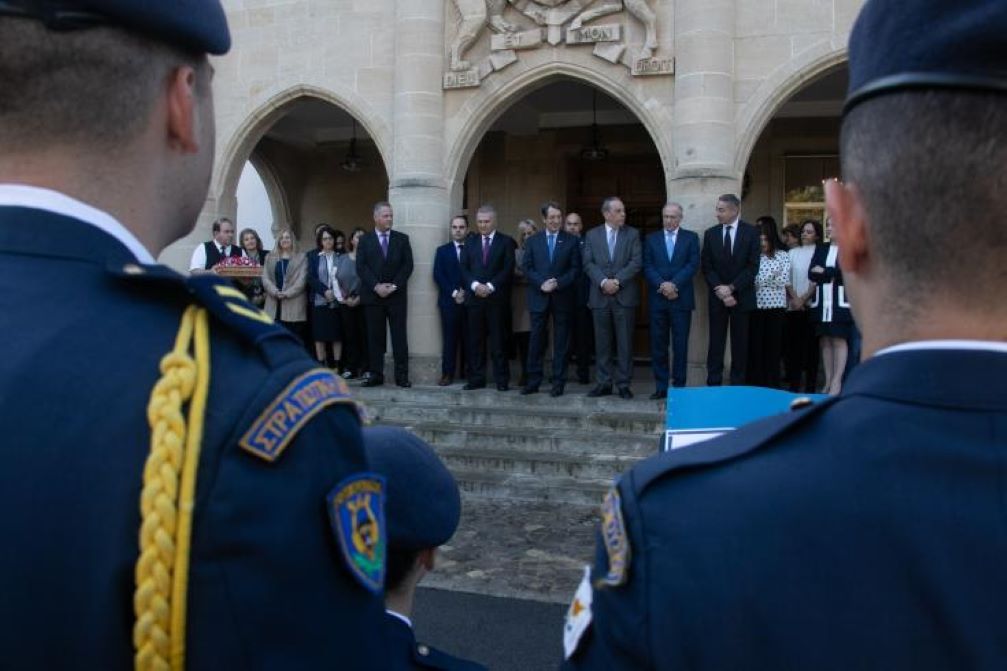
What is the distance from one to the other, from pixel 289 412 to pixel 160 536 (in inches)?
7.2

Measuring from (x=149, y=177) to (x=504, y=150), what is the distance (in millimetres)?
13734

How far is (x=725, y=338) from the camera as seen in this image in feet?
28.7

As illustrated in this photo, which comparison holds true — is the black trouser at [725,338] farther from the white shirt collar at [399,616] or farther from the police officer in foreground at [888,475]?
the police officer in foreground at [888,475]

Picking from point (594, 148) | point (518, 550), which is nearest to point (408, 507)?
point (518, 550)

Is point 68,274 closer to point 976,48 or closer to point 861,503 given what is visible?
point 861,503

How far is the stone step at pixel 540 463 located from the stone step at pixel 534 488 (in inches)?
2.5

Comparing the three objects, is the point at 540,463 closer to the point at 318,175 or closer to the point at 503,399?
the point at 503,399

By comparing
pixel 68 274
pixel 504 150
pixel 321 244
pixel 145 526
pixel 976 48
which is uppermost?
pixel 504 150

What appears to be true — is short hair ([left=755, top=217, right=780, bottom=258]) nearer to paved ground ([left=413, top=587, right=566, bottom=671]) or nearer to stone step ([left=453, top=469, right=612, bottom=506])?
stone step ([left=453, top=469, right=612, bottom=506])

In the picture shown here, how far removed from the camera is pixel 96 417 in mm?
929

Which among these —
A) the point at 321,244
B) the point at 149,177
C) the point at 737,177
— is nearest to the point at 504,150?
the point at 321,244

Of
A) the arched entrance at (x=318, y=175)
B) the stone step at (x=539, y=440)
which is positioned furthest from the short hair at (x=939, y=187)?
the arched entrance at (x=318, y=175)

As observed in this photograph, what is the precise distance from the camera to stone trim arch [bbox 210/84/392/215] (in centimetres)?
1062

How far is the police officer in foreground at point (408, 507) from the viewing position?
1.71 meters
